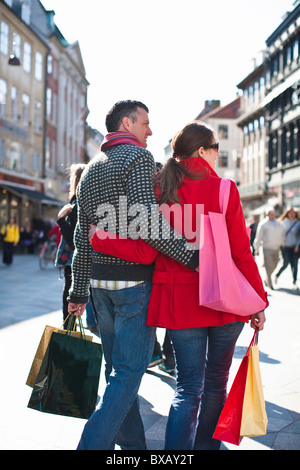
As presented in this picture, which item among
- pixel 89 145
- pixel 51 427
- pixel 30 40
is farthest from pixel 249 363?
pixel 89 145

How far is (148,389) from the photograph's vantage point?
410 centimetres

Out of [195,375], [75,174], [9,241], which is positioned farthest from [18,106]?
[195,375]

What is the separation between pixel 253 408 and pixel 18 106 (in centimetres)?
3181

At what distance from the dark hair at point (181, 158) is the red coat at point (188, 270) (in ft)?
0.13

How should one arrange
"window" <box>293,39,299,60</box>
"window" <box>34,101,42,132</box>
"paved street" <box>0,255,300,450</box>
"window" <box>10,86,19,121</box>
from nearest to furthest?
"paved street" <box>0,255,300,450</box> < "window" <box>10,86,19,121</box> < "window" <box>293,39,299,60</box> < "window" <box>34,101,42,132</box>

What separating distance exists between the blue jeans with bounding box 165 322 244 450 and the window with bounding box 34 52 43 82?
3477 centimetres

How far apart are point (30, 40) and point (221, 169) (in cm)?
3548

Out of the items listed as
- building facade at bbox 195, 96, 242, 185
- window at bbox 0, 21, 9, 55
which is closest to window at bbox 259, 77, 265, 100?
building facade at bbox 195, 96, 242, 185

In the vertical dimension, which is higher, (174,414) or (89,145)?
(89,145)

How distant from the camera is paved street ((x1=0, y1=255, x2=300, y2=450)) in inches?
122

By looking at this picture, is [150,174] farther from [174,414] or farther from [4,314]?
[4,314]

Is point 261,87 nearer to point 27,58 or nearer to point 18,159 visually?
point 27,58

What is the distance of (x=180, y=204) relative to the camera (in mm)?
2381

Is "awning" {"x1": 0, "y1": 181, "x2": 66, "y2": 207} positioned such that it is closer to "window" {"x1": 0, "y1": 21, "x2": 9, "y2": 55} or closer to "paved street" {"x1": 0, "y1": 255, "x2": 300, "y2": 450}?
"window" {"x1": 0, "y1": 21, "x2": 9, "y2": 55}
